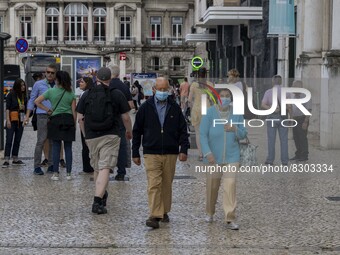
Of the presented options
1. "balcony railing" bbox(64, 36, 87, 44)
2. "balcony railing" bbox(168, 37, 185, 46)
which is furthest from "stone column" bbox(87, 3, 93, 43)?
"balcony railing" bbox(168, 37, 185, 46)

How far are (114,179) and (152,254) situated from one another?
229 inches

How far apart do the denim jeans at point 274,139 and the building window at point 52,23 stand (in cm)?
8350

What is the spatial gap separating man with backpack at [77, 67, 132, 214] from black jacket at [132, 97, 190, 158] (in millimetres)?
842

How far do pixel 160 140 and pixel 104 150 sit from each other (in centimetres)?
118

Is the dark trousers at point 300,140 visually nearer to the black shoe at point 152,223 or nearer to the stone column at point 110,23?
the black shoe at point 152,223

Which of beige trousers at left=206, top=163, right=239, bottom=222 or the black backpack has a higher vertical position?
the black backpack

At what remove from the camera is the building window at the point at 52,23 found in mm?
99750

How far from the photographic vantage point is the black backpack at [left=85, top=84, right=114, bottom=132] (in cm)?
1174

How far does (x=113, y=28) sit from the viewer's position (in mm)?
100500

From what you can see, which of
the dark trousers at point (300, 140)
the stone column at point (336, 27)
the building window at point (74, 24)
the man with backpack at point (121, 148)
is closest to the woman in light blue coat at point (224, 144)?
the man with backpack at point (121, 148)

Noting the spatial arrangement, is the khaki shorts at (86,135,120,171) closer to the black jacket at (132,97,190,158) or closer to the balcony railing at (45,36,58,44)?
the black jacket at (132,97,190,158)

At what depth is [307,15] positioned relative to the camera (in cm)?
2438

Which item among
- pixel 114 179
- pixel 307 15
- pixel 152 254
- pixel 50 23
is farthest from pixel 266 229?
pixel 50 23

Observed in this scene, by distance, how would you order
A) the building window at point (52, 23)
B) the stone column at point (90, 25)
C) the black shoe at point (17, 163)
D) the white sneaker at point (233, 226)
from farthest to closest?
the stone column at point (90, 25)
the building window at point (52, 23)
the black shoe at point (17, 163)
the white sneaker at point (233, 226)
